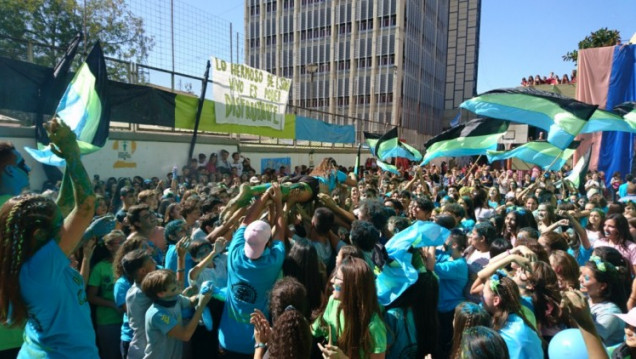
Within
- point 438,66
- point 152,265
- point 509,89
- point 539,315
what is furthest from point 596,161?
point 438,66

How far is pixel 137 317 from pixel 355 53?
47.2 metres

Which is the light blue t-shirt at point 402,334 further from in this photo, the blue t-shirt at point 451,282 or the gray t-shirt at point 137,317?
the gray t-shirt at point 137,317

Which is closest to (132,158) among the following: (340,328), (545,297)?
(340,328)

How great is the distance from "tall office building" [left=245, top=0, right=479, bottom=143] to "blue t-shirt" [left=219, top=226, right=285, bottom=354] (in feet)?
135

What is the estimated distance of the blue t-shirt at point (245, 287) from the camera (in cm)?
299

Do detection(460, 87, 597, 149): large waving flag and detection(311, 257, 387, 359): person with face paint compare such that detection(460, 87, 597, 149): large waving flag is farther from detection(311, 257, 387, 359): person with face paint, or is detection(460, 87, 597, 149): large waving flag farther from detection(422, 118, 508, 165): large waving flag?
detection(311, 257, 387, 359): person with face paint

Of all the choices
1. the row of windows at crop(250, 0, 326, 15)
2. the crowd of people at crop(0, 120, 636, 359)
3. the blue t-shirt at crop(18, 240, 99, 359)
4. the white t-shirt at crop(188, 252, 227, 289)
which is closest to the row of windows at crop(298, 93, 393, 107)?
Result: the row of windows at crop(250, 0, 326, 15)

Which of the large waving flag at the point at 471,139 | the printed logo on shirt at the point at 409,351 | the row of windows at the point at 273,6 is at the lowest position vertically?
the printed logo on shirt at the point at 409,351

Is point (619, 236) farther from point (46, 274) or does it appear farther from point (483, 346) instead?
point (46, 274)

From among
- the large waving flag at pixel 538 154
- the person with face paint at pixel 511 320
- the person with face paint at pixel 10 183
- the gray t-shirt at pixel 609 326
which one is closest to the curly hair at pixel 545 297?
the gray t-shirt at pixel 609 326

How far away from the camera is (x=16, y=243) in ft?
6.47

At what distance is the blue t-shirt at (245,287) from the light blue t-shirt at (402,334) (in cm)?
84

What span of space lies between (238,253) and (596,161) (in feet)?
63.8

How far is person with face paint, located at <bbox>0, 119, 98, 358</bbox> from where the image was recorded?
197 centimetres
